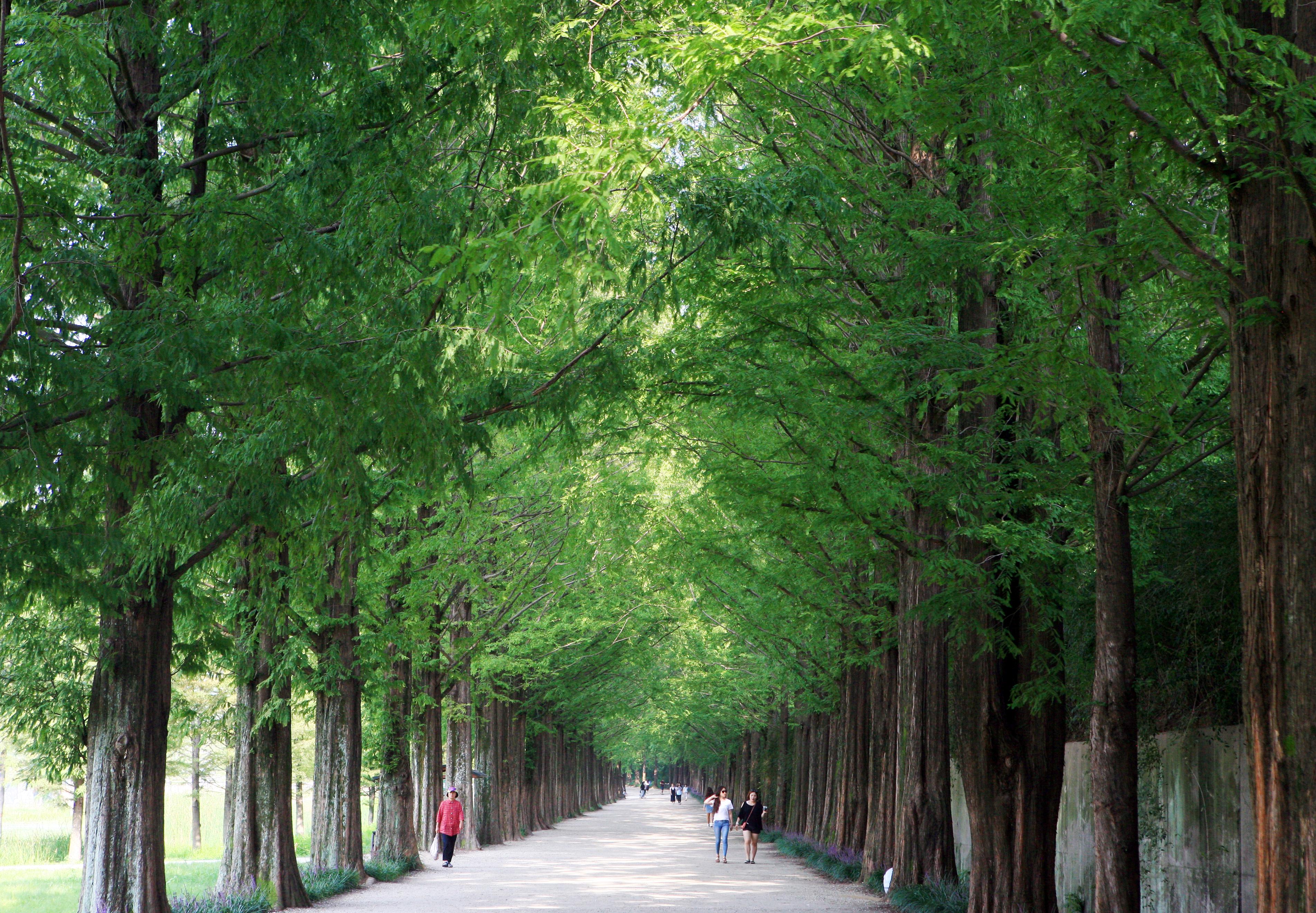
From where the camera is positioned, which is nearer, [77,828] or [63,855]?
[63,855]

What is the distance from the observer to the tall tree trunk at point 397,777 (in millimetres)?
24484

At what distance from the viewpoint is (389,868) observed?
2373 centimetres

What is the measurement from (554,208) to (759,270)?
593 centimetres

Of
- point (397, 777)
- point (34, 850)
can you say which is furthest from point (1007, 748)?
point (34, 850)

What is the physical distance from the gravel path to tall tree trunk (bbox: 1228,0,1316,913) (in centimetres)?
1268

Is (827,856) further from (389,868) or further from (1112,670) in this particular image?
(1112,670)

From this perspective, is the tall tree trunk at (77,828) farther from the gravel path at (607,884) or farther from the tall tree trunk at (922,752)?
the tall tree trunk at (922,752)

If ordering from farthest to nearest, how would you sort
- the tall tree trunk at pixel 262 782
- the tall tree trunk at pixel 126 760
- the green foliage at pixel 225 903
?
the tall tree trunk at pixel 262 782 < the green foliage at pixel 225 903 < the tall tree trunk at pixel 126 760

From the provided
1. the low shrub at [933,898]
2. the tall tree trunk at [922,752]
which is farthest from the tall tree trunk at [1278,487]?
the tall tree trunk at [922,752]

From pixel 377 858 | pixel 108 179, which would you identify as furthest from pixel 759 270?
pixel 377 858

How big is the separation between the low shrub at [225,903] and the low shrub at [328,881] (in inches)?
69.8

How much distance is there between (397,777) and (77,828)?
3009cm

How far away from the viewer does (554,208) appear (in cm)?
636

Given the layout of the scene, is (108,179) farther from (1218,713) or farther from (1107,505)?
(1218,713)
